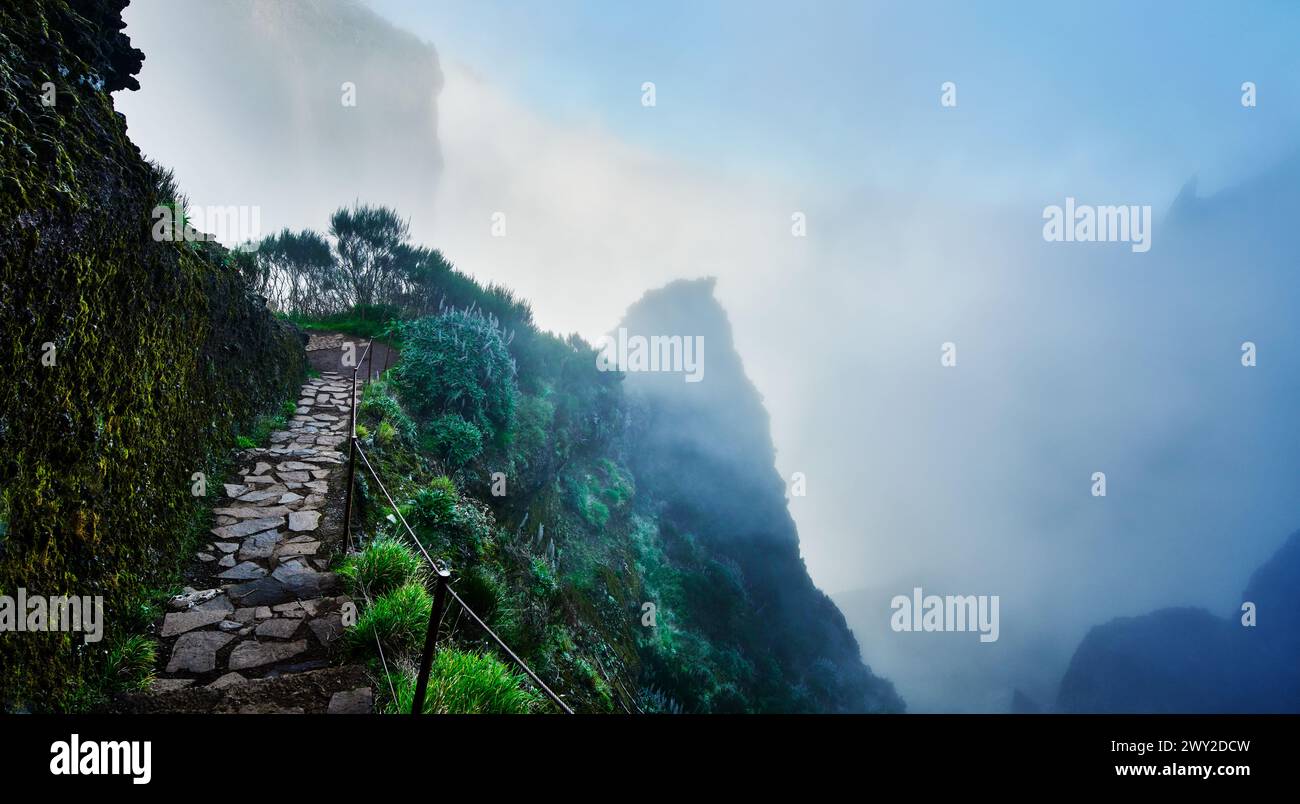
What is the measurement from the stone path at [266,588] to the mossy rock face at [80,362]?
0.31 meters

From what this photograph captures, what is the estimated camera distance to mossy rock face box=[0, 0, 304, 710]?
7.87 ft

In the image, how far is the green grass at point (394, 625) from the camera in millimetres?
3188

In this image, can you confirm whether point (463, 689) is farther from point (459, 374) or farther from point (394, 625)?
point (459, 374)

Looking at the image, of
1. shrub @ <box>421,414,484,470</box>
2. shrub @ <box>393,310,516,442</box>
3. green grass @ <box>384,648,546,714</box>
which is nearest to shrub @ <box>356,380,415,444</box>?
shrub @ <box>421,414,484,470</box>

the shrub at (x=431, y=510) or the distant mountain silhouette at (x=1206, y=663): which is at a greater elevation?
the shrub at (x=431, y=510)

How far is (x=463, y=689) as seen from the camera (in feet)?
9.41

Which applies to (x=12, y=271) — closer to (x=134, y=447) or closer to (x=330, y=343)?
(x=134, y=447)

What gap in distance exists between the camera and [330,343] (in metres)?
13.3

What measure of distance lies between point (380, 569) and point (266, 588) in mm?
824

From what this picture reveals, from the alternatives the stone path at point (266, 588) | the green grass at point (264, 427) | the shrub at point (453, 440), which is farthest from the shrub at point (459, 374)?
the stone path at point (266, 588)

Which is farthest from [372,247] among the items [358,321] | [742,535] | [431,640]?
[742,535]

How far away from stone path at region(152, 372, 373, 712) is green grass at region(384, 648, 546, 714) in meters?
0.22

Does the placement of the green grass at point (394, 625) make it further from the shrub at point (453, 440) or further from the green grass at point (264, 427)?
the shrub at point (453, 440)
